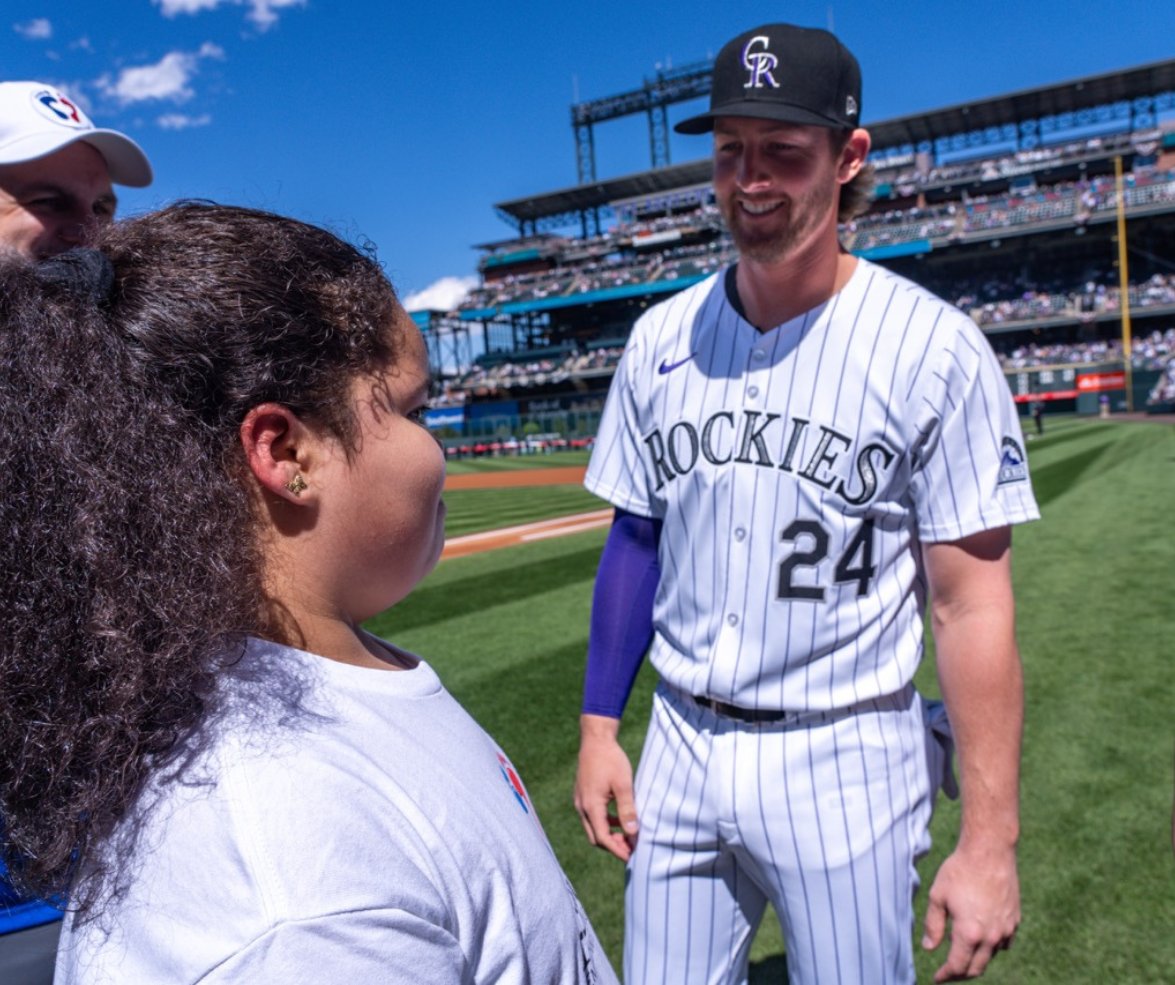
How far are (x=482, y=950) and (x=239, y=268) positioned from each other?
66cm

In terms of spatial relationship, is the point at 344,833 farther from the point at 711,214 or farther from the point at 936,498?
the point at 711,214

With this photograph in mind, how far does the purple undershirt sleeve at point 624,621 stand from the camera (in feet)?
6.82

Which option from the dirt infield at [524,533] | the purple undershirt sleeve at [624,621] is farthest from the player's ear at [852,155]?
the dirt infield at [524,533]

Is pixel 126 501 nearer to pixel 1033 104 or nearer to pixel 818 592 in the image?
pixel 818 592

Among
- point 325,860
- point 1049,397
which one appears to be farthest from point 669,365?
point 1049,397

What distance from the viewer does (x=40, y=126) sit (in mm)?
1839

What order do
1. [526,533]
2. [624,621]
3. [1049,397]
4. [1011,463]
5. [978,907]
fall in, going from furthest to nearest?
[1049,397] < [526,533] < [624,621] < [1011,463] < [978,907]

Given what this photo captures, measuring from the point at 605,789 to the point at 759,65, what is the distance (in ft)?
4.96

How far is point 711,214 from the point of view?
166 ft

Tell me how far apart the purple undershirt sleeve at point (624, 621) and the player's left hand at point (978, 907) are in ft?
2.46

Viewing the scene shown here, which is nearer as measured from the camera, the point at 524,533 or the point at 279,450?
the point at 279,450

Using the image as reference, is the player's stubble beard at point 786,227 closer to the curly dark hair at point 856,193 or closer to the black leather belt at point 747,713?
the curly dark hair at point 856,193

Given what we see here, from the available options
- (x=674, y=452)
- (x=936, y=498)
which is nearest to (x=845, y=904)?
(x=936, y=498)

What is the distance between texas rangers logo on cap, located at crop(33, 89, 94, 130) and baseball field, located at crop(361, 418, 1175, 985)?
2672mm
